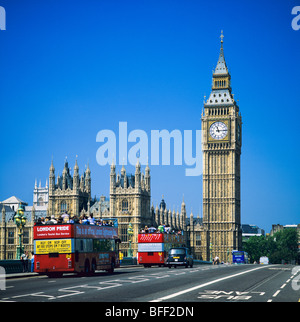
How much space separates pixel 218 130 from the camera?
442 feet

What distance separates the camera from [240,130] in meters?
140

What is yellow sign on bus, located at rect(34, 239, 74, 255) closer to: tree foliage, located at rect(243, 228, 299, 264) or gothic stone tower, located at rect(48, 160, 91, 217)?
gothic stone tower, located at rect(48, 160, 91, 217)

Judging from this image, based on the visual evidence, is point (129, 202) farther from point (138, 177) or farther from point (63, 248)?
point (63, 248)

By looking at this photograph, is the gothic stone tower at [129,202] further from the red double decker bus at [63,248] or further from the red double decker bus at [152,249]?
the red double decker bus at [63,248]

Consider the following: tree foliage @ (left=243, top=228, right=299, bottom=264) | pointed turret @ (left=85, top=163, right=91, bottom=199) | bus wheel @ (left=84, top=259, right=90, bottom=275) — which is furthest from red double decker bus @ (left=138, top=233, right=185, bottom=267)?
tree foliage @ (left=243, top=228, right=299, bottom=264)

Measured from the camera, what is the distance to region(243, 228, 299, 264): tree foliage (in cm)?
16538

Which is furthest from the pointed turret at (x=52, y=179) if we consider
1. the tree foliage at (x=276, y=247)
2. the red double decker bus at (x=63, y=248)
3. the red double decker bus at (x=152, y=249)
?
the red double decker bus at (x=63, y=248)

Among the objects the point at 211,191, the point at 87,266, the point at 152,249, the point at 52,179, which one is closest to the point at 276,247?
the point at 211,191

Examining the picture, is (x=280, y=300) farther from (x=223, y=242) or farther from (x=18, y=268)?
(x=223, y=242)

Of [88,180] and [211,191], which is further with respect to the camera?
[211,191]

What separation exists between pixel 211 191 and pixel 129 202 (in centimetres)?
2201

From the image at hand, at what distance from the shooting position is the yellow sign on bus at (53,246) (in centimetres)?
3322
